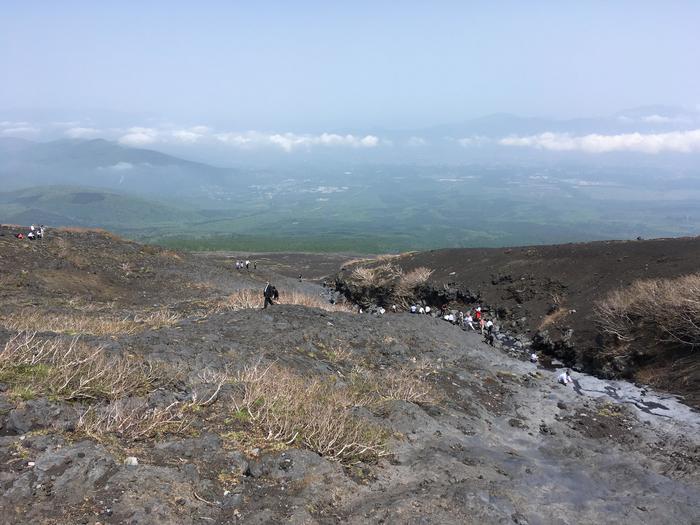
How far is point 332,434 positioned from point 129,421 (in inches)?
97.3

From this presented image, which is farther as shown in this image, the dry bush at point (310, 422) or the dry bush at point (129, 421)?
the dry bush at point (310, 422)

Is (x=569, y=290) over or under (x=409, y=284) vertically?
over

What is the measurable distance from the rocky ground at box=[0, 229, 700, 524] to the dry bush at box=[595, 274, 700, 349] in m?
2.45

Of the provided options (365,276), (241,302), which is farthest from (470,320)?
(365,276)

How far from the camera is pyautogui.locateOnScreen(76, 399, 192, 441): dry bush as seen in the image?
5.10 meters

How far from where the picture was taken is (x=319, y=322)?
15.0 m

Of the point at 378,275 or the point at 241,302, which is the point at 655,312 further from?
the point at 378,275

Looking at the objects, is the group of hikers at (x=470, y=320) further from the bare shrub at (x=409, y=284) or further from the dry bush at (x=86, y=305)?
the dry bush at (x=86, y=305)

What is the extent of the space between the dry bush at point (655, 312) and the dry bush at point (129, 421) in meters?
15.5

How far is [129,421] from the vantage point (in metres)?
5.38

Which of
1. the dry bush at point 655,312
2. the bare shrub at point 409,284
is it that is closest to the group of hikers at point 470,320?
the dry bush at point 655,312

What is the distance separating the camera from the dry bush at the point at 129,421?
5098 millimetres

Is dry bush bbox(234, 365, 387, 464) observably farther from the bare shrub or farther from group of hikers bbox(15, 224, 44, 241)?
group of hikers bbox(15, 224, 44, 241)

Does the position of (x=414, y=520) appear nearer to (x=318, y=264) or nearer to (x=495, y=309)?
(x=495, y=309)
